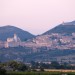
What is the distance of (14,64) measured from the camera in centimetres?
11162

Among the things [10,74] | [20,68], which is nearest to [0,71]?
[10,74]

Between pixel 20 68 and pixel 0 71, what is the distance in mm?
29412

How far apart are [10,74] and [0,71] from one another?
1.65m

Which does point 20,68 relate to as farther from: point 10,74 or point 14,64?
point 10,74

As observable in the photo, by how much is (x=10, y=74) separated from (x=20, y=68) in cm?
2983

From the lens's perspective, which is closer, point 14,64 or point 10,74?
point 10,74

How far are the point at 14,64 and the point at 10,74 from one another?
34702 millimetres

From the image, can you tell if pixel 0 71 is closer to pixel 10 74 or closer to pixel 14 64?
pixel 10 74

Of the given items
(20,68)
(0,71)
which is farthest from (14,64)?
(0,71)

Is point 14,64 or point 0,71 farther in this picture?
point 14,64

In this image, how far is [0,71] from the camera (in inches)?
3049

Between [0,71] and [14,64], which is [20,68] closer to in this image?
[14,64]

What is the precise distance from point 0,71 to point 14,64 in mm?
34200

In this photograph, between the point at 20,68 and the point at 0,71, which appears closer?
the point at 0,71
